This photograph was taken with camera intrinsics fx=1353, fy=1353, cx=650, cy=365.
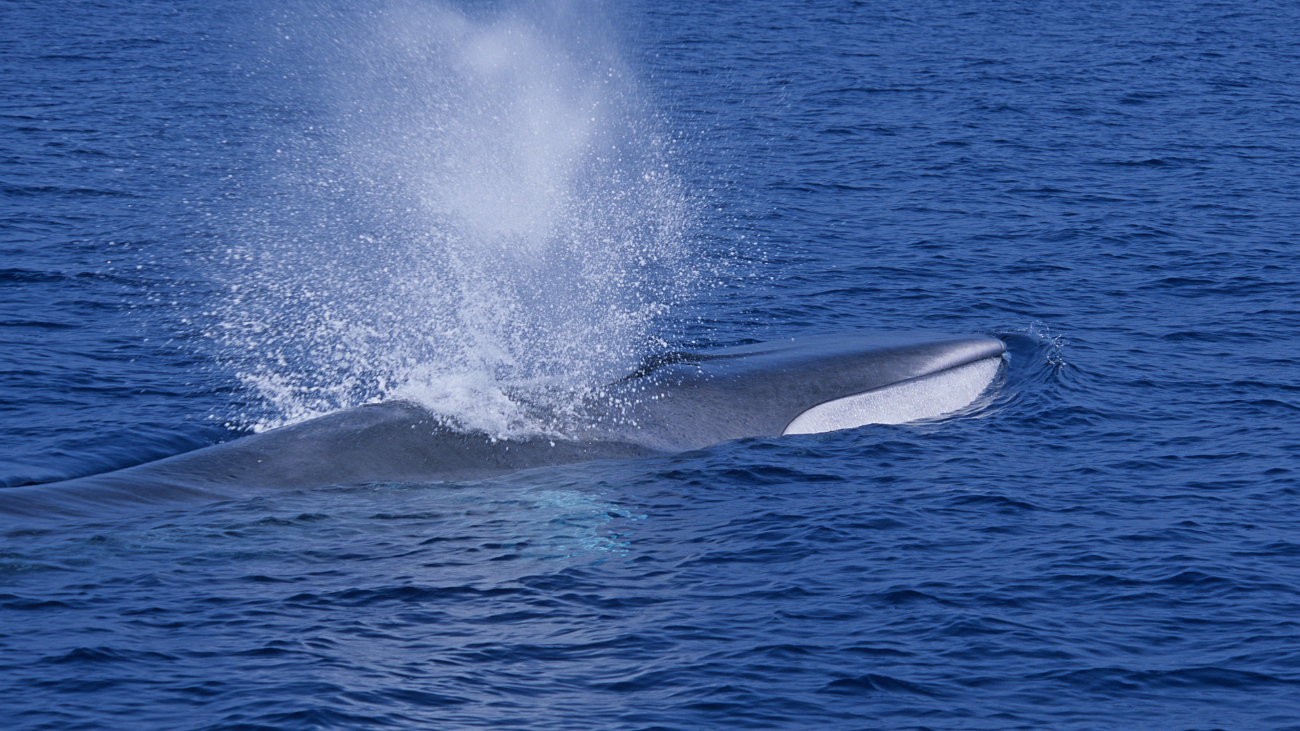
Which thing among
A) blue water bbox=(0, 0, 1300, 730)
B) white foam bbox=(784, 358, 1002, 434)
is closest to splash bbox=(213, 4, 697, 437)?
blue water bbox=(0, 0, 1300, 730)

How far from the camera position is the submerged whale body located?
1489 cm

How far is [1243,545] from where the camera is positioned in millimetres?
15031

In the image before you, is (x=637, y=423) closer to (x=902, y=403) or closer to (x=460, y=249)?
(x=902, y=403)

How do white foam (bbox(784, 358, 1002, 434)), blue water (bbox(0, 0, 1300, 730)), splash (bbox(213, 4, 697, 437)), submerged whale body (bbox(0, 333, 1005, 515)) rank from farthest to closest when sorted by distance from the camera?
splash (bbox(213, 4, 697, 437)) → white foam (bbox(784, 358, 1002, 434)) → submerged whale body (bbox(0, 333, 1005, 515)) → blue water (bbox(0, 0, 1300, 730))

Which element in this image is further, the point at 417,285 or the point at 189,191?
the point at 189,191

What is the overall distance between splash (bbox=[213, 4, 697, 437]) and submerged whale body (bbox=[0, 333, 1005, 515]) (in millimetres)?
561

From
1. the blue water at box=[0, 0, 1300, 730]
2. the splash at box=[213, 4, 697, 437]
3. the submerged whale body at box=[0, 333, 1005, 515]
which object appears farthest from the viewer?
the splash at box=[213, 4, 697, 437]

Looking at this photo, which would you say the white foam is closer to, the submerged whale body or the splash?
the submerged whale body

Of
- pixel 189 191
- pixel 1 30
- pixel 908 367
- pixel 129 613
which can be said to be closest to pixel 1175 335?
pixel 908 367

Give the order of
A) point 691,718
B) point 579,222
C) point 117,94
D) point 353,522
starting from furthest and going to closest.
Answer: point 117,94
point 579,222
point 353,522
point 691,718

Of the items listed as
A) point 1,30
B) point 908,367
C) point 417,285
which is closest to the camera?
point 908,367

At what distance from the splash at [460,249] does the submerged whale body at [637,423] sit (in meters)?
0.56

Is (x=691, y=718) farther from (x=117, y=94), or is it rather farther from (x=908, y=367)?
(x=117, y=94)

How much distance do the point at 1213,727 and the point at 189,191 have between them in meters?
28.8
